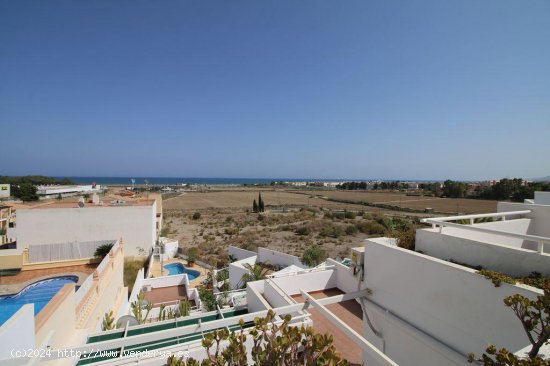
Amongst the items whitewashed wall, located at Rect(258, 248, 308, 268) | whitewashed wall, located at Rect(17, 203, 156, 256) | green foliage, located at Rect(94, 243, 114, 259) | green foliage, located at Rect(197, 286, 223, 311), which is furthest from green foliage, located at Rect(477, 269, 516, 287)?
whitewashed wall, located at Rect(17, 203, 156, 256)

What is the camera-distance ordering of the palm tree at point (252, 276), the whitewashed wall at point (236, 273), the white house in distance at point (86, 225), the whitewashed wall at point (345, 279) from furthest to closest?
the white house in distance at point (86, 225) < the whitewashed wall at point (236, 273) < the palm tree at point (252, 276) < the whitewashed wall at point (345, 279)

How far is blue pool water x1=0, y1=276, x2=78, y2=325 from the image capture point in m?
8.39

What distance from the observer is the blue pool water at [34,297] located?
8.39 meters

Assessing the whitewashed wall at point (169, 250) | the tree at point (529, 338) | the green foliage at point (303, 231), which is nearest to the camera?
the tree at point (529, 338)

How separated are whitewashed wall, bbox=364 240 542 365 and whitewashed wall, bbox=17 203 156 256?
48.6 feet

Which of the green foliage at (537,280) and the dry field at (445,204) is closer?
the green foliage at (537,280)

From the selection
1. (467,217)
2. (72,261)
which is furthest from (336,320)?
(72,261)

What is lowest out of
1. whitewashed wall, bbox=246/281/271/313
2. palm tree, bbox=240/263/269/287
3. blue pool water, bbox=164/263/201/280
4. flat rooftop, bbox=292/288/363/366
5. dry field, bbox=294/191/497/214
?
blue pool water, bbox=164/263/201/280

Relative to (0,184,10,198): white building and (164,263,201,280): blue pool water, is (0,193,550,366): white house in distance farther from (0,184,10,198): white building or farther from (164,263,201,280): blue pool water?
(0,184,10,198): white building

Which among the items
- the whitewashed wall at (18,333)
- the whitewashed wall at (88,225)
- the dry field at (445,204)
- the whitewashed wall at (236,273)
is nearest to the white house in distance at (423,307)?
the whitewashed wall at (18,333)

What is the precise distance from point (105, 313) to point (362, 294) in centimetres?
742

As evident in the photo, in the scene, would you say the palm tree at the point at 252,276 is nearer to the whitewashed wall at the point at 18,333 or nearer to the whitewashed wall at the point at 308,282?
the whitewashed wall at the point at 308,282

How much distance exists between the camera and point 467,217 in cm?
485

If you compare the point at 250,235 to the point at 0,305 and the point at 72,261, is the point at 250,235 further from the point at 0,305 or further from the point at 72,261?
the point at 0,305
